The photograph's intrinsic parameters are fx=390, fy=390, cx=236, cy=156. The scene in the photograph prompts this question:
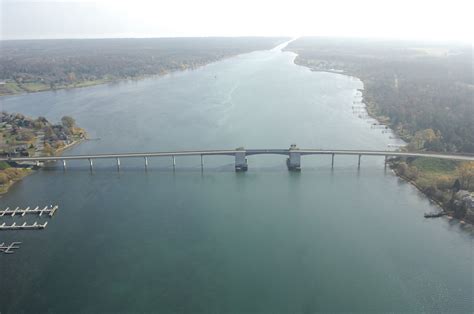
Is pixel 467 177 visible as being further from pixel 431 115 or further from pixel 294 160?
pixel 431 115

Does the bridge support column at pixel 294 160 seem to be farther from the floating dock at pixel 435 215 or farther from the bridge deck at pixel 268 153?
the floating dock at pixel 435 215

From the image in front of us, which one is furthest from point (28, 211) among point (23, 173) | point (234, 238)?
point (234, 238)

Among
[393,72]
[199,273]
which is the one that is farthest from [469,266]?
[393,72]

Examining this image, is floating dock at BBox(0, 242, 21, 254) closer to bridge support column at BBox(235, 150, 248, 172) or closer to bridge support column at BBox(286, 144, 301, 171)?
bridge support column at BBox(235, 150, 248, 172)

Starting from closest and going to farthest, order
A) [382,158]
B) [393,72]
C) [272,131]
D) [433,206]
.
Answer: [433,206], [382,158], [272,131], [393,72]

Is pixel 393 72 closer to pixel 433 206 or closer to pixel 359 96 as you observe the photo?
pixel 359 96

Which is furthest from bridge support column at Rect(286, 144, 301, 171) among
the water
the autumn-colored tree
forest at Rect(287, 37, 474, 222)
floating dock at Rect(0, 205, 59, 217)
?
floating dock at Rect(0, 205, 59, 217)
